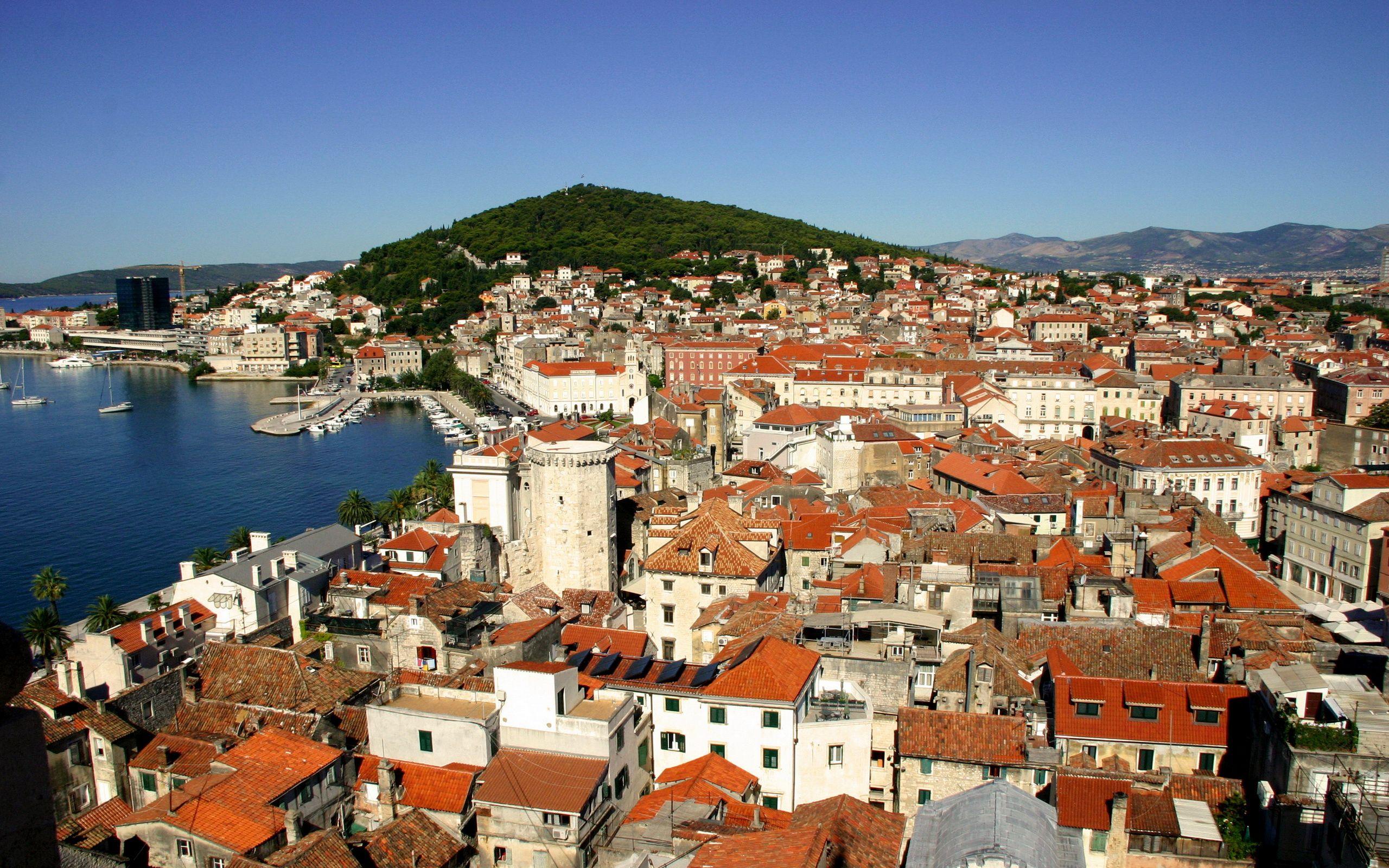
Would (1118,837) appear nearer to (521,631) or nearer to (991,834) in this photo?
(991,834)

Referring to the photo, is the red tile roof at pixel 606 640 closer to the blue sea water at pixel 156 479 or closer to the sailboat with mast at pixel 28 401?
the blue sea water at pixel 156 479

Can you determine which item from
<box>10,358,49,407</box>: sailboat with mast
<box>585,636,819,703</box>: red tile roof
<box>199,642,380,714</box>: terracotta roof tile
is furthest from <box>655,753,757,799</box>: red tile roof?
<box>10,358,49,407</box>: sailboat with mast

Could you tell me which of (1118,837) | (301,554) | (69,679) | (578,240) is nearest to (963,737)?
(1118,837)

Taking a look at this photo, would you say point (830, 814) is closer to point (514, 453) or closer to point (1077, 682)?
point (1077, 682)

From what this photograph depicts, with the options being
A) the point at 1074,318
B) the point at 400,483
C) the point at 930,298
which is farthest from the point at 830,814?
the point at 930,298

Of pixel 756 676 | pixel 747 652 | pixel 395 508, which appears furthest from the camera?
pixel 395 508
